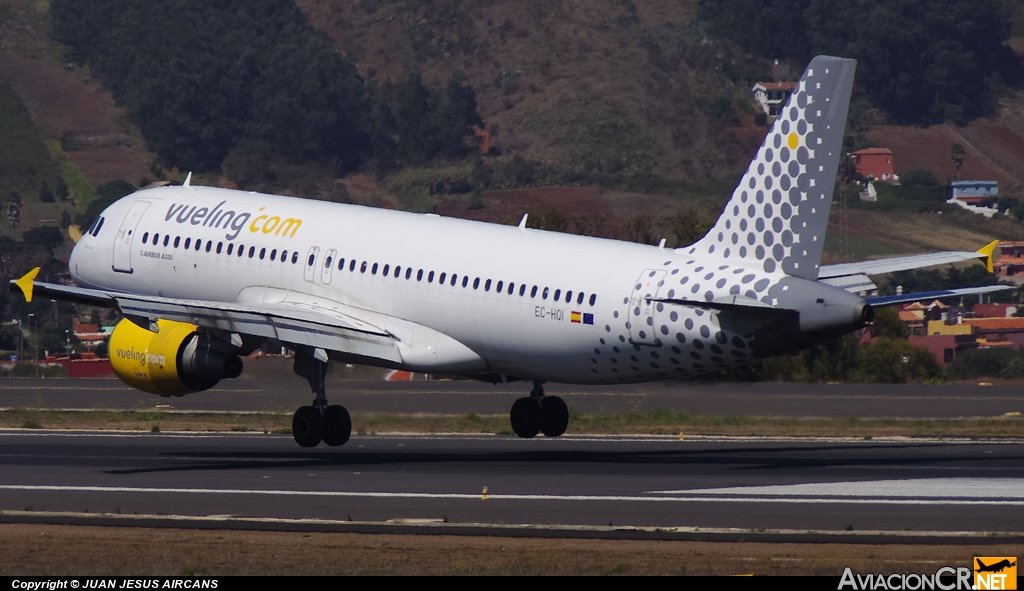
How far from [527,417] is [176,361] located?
10.3 meters

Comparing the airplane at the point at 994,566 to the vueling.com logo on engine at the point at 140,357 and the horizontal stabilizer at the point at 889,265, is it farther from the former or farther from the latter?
the vueling.com logo on engine at the point at 140,357

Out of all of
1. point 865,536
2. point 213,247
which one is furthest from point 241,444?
point 865,536

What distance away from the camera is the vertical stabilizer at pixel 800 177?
120ft

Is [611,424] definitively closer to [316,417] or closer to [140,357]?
[316,417]

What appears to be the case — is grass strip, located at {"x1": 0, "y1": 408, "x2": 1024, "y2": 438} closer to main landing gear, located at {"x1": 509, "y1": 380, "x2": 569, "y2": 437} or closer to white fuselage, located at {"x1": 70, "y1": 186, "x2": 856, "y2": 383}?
main landing gear, located at {"x1": 509, "y1": 380, "x2": 569, "y2": 437}

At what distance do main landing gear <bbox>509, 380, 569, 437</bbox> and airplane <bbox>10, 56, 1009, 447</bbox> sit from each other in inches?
2.4

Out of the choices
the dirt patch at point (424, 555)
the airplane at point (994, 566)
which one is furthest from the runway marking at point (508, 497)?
the airplane at point (994, 566)

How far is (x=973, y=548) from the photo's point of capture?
24047 millimetres

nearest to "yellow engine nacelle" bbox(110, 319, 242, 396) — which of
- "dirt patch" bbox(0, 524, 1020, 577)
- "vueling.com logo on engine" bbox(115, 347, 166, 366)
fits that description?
"vueling.com logo on engine" bbox(115, 347, 166, 366)

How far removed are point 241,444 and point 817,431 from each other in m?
17.1

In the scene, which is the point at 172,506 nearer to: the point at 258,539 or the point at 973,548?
the point at 258,539

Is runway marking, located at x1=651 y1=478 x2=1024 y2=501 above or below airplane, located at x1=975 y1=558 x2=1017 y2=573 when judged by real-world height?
below

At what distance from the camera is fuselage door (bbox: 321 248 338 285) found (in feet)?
145

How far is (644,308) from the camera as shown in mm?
37875
